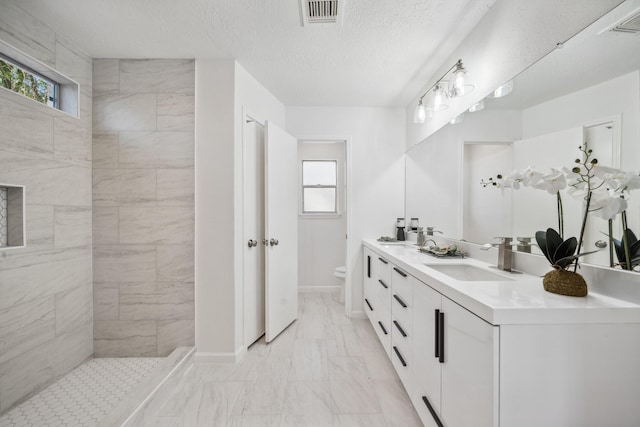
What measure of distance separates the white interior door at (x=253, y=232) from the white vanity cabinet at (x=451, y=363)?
146 cm

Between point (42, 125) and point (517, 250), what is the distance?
9.73 feet

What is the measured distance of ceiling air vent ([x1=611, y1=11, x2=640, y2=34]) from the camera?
932mm

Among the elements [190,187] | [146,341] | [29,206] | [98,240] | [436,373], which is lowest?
[146,341]

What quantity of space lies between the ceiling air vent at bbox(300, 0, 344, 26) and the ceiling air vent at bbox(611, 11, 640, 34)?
1.22 metres

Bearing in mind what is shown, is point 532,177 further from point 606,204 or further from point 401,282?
point 401,282

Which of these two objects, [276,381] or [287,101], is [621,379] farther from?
[287,101]

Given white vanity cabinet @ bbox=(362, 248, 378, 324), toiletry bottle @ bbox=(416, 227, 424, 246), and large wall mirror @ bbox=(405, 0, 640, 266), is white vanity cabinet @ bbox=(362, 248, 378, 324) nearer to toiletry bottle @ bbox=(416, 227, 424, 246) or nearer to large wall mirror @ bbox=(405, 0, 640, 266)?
toiletry bottle @ bbox=(416, 227, 424, 246)

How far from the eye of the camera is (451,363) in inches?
46.1

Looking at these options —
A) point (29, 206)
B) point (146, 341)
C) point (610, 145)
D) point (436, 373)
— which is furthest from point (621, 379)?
point (29, 206)

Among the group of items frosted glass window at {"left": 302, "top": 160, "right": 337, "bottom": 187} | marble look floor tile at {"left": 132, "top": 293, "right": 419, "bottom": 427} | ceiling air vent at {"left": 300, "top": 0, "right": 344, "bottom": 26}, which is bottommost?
marble look floor tile at {"left": 132, "top": 293, "right": 419, "bottom": 427}

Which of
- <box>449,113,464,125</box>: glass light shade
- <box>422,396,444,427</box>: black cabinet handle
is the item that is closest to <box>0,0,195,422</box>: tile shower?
<box>422,396,444,427</box>: black cabinet handle

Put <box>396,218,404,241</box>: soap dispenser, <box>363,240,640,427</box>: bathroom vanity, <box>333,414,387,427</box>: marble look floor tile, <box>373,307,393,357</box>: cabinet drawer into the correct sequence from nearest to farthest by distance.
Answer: <box>363,240,640,427</box>: bathroom vanity
<box>333,414,387,427</box>: marble look floor tile
<box>373,307,393,357</box>: cabinet drawer
<box>396,218,404,241</box>: soap dispenser

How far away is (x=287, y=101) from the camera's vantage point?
10.1 ft

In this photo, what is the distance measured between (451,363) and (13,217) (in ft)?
8.25
